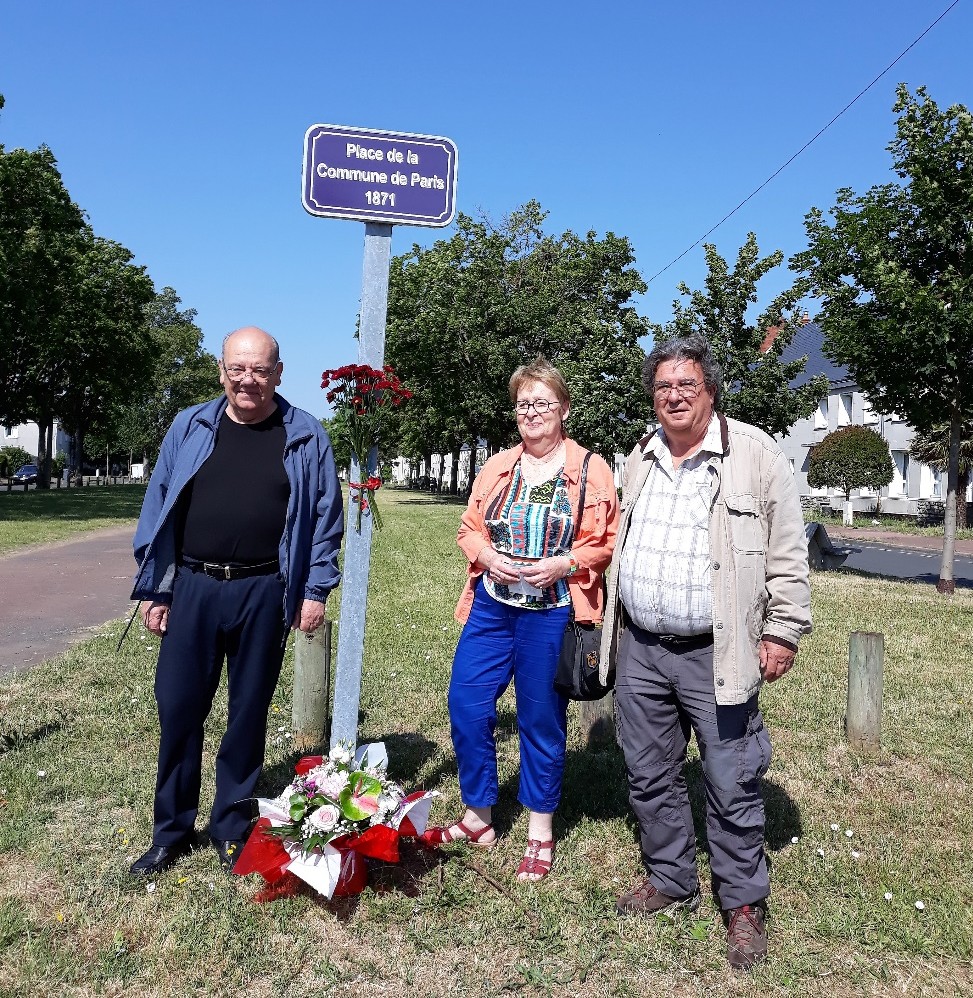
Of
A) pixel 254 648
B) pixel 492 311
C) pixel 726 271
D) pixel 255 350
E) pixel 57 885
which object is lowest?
pixel 57 885

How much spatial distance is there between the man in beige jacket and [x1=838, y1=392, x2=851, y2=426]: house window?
4158 centimetres

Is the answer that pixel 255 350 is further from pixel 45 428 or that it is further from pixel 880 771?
pixel 45 428

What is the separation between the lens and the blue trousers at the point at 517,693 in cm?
390

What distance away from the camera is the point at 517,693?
4.00 m

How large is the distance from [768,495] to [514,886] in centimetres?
190

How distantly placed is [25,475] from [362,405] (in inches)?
2282

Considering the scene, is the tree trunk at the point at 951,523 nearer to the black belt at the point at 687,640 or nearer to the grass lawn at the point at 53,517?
the black belt at the point at 687,640

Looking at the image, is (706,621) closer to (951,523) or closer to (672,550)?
(672,550)

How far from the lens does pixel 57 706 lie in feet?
19.8

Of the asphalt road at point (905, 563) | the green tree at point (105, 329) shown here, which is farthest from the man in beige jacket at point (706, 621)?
the green tree at point (105, 329)

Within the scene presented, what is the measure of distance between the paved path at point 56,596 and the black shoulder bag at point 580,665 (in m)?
5.14

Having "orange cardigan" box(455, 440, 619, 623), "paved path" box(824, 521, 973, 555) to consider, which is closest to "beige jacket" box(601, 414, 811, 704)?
"orange cardigan" box(455, 440, 619, 623)

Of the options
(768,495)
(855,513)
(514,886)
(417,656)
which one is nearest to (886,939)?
(514,886)

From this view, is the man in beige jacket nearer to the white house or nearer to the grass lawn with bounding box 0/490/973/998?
the grass lawn with bounding box 0/490/973/998
